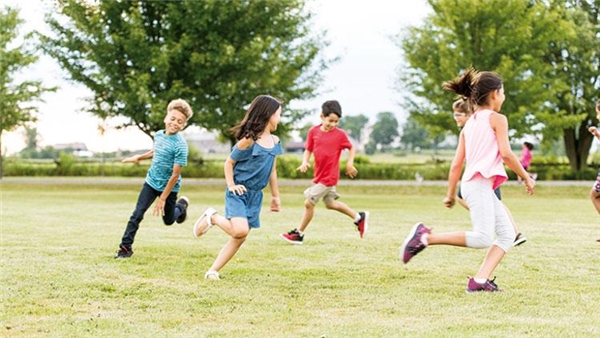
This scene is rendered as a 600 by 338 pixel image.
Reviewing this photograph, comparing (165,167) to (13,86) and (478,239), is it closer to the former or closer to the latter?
(478,239)

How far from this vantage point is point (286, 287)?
718cm

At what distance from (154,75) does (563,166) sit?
21.5 m

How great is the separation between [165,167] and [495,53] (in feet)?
75.5

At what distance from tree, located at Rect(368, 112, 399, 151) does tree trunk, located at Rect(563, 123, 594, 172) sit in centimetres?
6520

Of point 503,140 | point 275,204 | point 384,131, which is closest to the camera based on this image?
point 503,140

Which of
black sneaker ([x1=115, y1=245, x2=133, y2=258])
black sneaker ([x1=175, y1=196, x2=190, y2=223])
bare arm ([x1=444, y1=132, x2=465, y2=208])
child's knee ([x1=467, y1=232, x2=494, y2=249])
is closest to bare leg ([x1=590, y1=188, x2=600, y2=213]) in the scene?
bare arm ([x1=444, y1=132, x2=465, y2=208])

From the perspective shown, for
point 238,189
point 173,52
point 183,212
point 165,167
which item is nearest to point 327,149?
point 183,212

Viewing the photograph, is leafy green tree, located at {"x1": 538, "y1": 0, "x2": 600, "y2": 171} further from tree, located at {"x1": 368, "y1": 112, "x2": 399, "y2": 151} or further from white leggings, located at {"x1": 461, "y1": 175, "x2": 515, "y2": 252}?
tree, located at {"x1": 368, "y1": 112, "x2": 399, "y2": 151}

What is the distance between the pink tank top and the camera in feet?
22.2

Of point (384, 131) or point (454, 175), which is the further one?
point (384, 131)

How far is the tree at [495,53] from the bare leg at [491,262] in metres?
23.1

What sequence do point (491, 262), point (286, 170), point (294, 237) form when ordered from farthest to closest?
1. point (286, 170)
2. point (294, 237)
3. point (491, 262)

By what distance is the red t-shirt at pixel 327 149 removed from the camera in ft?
37.2

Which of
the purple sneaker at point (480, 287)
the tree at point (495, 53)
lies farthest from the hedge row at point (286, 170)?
the purple sneaker at point (480, 287)
